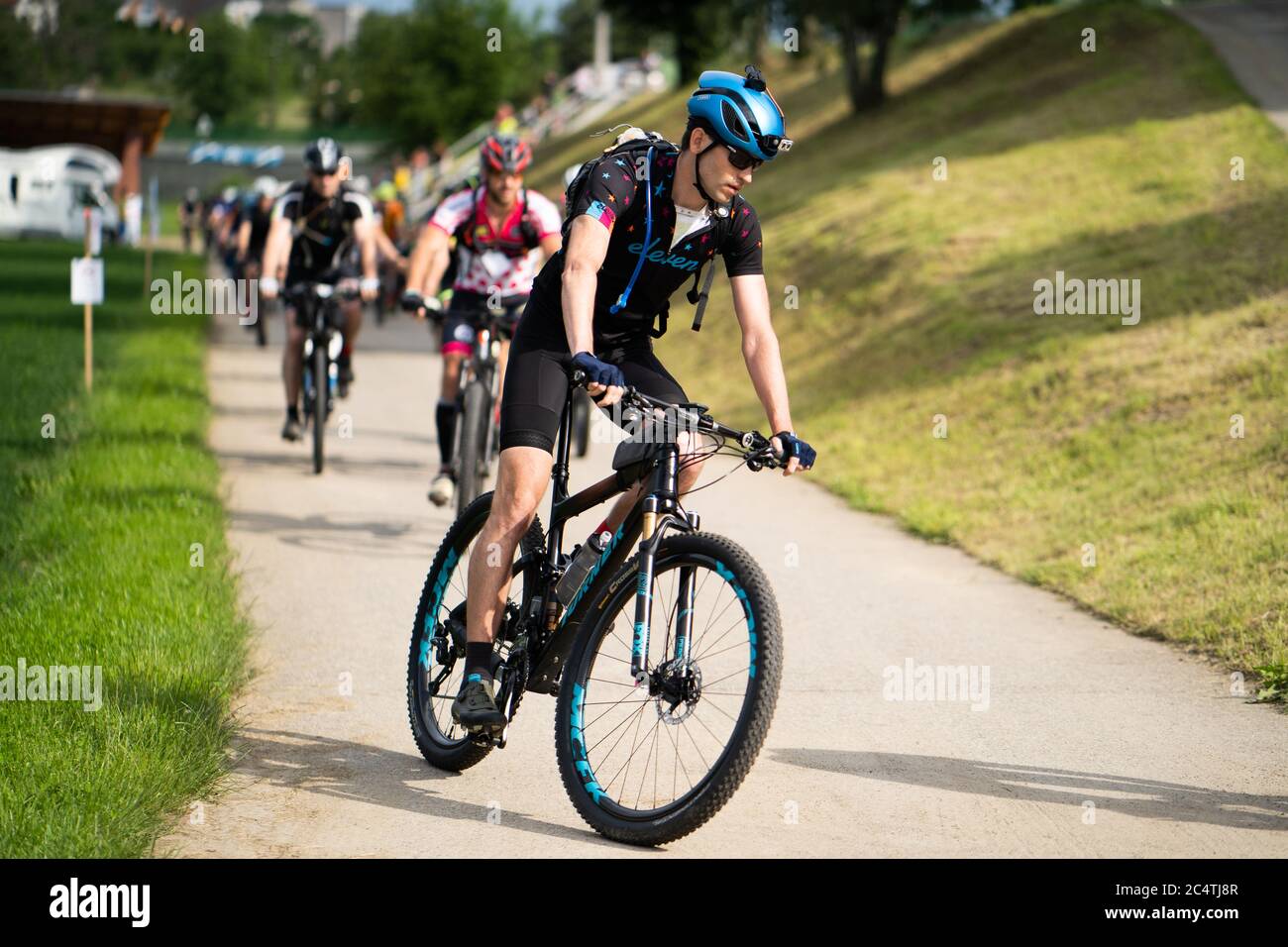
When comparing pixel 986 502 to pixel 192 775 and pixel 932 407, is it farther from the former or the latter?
pixel 192 775

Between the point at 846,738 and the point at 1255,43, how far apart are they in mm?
26832

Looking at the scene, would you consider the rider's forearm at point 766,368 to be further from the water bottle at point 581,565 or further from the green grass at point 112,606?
the green grass at point 112,606

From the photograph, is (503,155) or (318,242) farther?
(318,242)

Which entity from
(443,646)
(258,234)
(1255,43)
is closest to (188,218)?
(258,234)

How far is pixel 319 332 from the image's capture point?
12562mm

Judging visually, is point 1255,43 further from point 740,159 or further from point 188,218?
point 188,218

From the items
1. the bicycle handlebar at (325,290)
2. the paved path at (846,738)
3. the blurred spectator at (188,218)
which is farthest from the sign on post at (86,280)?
the blurred spectator at (188,218)

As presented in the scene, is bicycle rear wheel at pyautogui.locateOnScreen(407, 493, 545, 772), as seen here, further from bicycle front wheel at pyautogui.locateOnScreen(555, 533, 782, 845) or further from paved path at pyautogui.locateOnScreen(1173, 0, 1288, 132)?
paved path at pyautogui.locateOnScreen(1173, 0, 1288, 132)

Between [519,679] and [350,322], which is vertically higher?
A: [350,322]

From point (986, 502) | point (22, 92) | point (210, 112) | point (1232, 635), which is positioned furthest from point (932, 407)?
point (210, 112)

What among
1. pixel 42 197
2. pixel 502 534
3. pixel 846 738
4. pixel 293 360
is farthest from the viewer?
pixel 42 197

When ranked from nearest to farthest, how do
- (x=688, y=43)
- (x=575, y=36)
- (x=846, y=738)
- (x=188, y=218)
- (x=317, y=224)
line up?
1. (x=846, y=738)
2. (x=317, y=224)
3. (x=188, y=218)
4. (x=688, y=43)
5. (x=575, y=36)

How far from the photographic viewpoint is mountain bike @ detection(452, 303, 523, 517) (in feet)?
31.7
